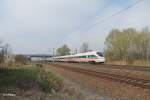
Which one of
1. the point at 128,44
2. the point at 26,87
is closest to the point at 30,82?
the point at 26,87

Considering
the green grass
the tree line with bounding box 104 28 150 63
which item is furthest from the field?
the tree line with bounding box 104 28 150 63

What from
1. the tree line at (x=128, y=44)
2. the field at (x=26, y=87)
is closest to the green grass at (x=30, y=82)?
the field at (x=26, y=87)

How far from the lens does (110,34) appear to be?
96.1 metres

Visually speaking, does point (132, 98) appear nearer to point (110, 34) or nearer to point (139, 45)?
point (139, 45)

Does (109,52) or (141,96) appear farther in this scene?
(109,52)

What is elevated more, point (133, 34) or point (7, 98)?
point (133, 34)

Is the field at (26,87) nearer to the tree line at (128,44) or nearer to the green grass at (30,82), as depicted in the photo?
the green grass at (30,82)

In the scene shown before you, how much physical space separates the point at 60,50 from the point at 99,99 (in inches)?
6194

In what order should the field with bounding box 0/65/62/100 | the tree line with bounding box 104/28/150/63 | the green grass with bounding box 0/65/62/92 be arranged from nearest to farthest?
the field with bounding box 0/65/62/100
the green grass with bounding box 0/65/62/92
the tree line with bounding box 104/28/150/63

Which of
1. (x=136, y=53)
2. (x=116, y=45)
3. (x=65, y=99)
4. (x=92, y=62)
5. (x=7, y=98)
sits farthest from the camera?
(x=116, y=45)

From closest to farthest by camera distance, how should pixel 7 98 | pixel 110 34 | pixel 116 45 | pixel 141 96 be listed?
1. pixel 7 98
2. pixel 141 96
3. pixel 116 45
4. pixel 110 34

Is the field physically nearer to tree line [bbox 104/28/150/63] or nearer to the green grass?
the green grass

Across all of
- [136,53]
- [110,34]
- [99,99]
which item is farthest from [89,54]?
[99,99]

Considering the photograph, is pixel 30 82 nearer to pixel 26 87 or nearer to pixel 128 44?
pixel 26 87
